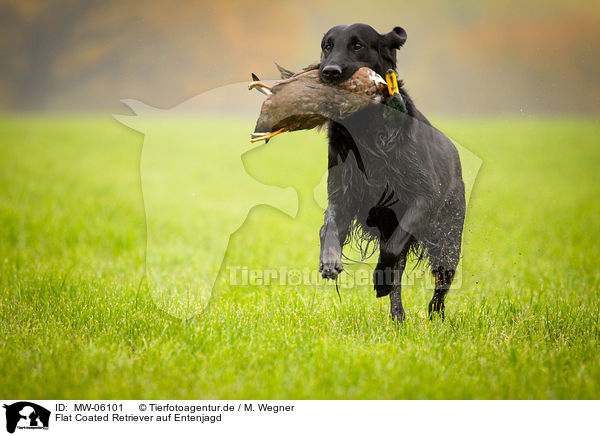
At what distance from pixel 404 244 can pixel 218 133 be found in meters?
9.38

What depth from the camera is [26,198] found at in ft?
26.3

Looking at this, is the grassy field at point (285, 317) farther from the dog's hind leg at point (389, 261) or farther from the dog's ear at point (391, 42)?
the dog's ear at point (391, 42)

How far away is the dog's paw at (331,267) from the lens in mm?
2941

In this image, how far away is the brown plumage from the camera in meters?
2.90

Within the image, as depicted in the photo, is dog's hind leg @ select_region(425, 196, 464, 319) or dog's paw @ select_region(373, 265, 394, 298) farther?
dog's hind leg @ select_region(425, 196, 464, 319)

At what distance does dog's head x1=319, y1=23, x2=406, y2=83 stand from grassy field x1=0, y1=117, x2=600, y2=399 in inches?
35.0

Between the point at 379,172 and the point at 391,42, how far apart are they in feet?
2.46

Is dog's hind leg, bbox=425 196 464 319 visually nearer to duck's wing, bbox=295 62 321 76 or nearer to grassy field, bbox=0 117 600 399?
grassy field, bbox=0 117 600 399

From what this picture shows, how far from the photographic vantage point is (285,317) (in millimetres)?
3473

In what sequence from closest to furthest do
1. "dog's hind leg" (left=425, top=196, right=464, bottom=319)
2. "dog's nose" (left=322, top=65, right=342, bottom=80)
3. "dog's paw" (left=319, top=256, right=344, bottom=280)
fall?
1. "dog's nose" (left=322, top=65, right=342, bottom=80)
2. "dog's paw" (left=319, top=256, right=344, bottom=280)
3. "dog's hind leg" (left=425, top=196, right=464, bottom=319)

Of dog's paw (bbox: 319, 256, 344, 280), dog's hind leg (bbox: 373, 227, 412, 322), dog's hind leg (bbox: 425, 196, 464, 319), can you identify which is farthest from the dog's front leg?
dog's hind leg (bbox: 425, 196, 464, 319)

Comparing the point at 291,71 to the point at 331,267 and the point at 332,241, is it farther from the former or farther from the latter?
the point at 331,267

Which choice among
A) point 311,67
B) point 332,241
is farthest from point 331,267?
point 311,67
